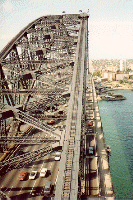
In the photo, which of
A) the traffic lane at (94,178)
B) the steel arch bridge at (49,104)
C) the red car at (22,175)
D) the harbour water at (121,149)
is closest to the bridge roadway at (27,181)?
the red car at (22,175)

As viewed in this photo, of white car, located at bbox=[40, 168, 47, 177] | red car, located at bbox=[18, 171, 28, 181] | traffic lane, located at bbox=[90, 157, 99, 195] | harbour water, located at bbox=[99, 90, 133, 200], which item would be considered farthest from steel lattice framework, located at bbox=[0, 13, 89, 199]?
harbour water, located at bbox=[99, 90, 133, 200]

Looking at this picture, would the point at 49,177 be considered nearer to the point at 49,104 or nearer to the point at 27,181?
the point at 27,181

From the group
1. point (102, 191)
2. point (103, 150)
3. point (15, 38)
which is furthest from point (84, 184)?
point (15, 38)

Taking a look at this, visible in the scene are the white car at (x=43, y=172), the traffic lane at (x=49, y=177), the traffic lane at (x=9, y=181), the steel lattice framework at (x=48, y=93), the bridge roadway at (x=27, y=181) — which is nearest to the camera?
the steel lattice framework at (x=48, y=93)

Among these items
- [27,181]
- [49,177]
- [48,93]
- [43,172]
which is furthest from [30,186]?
[48,93]

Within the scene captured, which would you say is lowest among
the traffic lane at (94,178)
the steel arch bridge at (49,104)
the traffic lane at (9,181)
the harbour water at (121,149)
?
the harbour water at (121,149)

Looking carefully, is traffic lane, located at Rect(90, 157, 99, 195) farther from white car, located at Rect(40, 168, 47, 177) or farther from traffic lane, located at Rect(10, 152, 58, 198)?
white car, located at Rect(40, 168, 47, 177)

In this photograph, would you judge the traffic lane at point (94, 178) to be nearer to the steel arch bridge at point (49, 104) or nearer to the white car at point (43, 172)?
the steel arch bridge at point (49, 104)

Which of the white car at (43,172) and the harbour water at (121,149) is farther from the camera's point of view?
the harbour water at (121,149)
